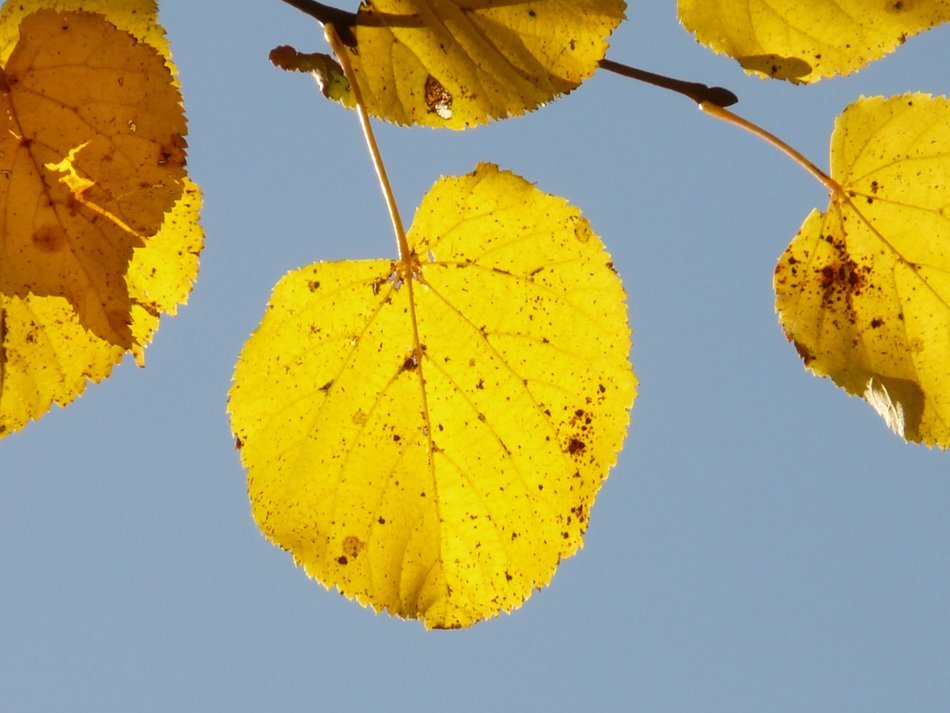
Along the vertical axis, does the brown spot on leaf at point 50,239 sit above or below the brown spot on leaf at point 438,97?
below

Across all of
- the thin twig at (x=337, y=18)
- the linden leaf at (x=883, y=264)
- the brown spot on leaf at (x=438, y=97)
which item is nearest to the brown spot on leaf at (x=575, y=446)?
the linden leaf at (x=883, y=264)

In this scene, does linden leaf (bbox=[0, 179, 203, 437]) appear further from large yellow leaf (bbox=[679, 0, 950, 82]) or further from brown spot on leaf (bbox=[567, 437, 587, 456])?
large yellow leaf (bbox=[679, 0, 950, 82])

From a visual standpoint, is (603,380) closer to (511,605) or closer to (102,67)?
(511,605)

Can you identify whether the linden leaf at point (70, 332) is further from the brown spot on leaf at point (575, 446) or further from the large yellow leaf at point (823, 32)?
the large yellow leaf at point (823, 32)

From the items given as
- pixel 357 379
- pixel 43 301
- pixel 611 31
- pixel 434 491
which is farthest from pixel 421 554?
pixel 611 31

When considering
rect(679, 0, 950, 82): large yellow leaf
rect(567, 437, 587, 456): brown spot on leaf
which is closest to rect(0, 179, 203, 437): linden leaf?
rect(567, 437, 587, 456): brown spot on leaf

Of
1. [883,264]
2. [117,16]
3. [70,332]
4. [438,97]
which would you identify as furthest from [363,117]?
[883,264]

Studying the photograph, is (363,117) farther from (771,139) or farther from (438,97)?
(771,139)
